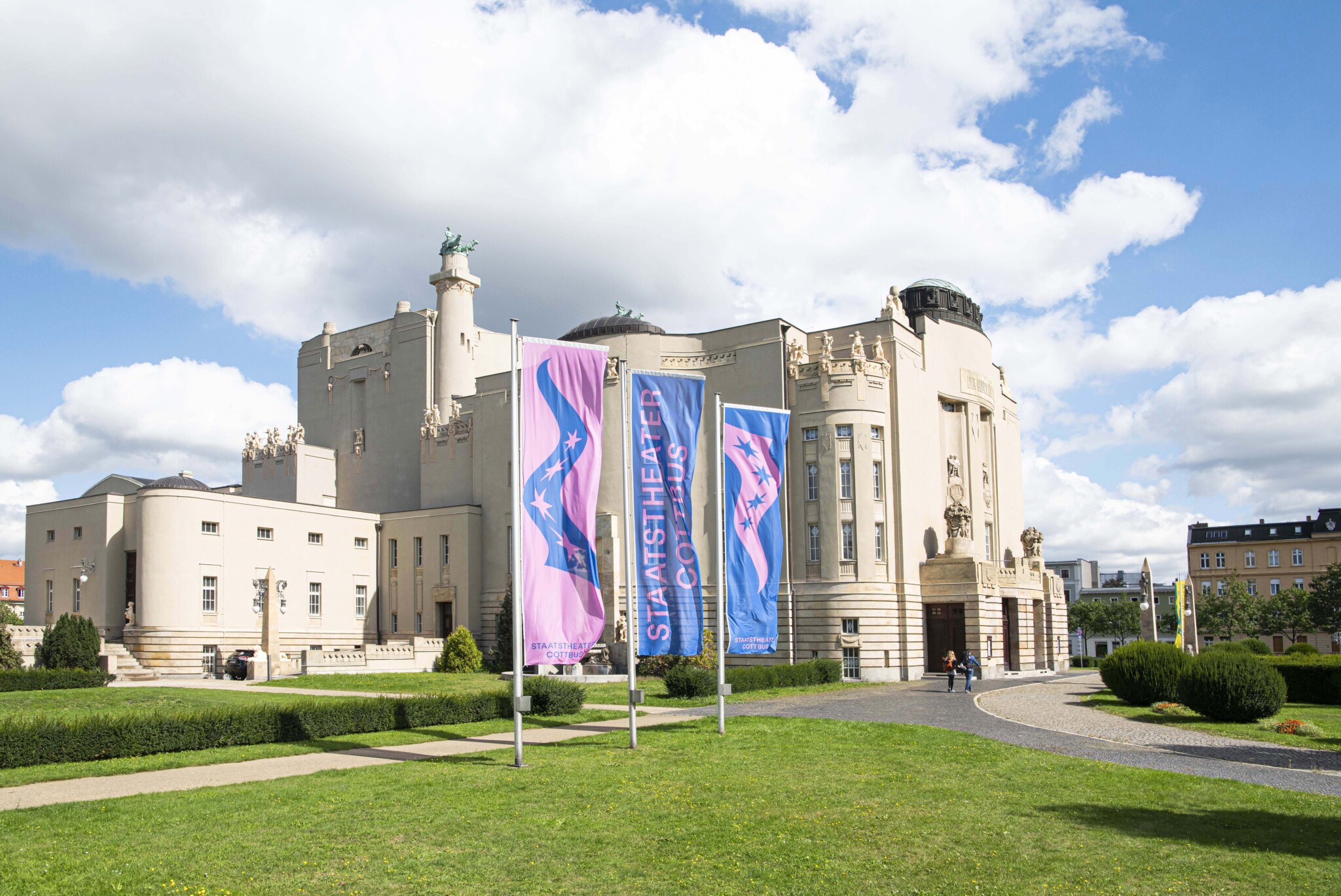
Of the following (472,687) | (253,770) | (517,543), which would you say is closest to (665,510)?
(517,543)

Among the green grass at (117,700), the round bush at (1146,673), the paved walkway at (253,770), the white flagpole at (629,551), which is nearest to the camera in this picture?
the paved walkway at (253,770)

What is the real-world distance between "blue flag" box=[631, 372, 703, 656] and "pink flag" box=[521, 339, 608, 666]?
8.04ft

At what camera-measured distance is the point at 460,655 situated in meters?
58.2

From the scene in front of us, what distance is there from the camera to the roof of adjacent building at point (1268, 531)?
375 ft

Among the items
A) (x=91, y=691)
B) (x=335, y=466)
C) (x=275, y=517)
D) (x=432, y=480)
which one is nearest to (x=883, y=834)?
(x=91, y=691)

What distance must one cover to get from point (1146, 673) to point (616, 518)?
3303cm

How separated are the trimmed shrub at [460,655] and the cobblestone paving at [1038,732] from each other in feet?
76.4

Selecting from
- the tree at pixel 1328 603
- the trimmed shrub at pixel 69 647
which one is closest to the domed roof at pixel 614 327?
the trimmed shrub at pixel 69 647

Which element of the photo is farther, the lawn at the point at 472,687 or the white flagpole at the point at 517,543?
the lawn at the point at 472,687

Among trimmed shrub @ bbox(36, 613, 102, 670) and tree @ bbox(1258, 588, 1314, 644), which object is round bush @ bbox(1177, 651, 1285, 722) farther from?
tree @ bbox(1258, 588, 1314, 644)

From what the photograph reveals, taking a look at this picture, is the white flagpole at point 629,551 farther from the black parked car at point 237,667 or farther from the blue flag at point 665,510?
the black parked car at point 237,667

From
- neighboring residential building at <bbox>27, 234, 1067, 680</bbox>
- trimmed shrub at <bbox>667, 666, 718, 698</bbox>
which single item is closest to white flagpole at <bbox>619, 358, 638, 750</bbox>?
trimmed shrub at <bbox>667, 666, 718, 698</bbox>

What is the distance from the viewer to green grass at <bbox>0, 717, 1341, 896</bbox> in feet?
39.0

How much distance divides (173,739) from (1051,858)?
1815cm
